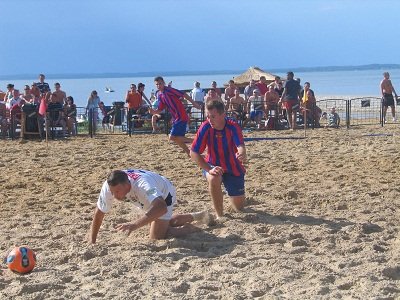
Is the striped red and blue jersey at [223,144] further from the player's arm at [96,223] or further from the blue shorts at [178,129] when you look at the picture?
the blue shorts at [178,129]

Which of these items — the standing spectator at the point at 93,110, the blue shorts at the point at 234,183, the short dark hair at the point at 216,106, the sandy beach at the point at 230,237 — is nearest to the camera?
the sandy beach at the point at 230,237

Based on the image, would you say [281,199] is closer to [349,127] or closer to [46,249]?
[46,249]

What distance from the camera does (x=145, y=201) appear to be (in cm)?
633

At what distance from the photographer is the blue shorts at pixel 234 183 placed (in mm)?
7602

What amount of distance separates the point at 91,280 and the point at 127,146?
392 inches

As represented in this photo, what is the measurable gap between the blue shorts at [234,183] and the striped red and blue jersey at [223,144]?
2.2 inches

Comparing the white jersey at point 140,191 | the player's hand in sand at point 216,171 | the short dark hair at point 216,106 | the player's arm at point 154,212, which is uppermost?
the short dark hair at point 216,106

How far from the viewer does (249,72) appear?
29578 mm

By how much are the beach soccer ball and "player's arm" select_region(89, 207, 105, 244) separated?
3.00ft

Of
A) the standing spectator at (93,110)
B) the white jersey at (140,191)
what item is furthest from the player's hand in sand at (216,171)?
the standing spectator at (93,110)

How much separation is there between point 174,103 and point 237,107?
26.0ft

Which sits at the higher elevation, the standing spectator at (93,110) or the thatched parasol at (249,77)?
the thatched parasol at (249,77)

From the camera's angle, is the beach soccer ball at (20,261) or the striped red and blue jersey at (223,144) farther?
the striped red and blue jersey at (223,144)

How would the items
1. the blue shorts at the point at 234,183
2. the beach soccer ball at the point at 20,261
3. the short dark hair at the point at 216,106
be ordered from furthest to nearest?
1. the blue shorts at the point at 234,183
2. the short dark hair at the point at 216,106
3. the beach soccer ball at the point at 20,261
